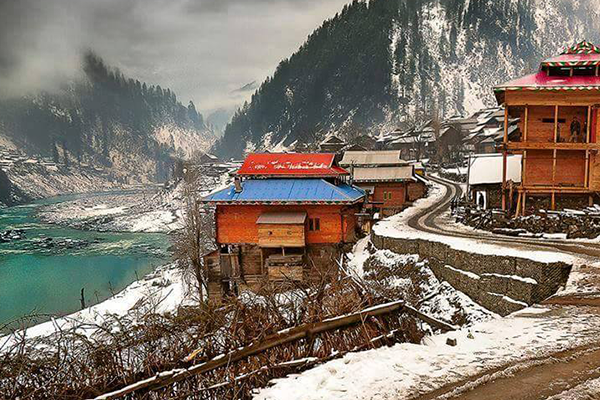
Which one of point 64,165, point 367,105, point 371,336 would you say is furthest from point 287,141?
point 371,336

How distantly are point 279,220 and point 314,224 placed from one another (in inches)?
113

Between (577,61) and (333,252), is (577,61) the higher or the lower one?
the higher one

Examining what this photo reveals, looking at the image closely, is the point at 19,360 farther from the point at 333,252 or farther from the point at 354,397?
the point at 333,252

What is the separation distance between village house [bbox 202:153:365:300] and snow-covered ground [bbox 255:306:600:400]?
18.7 metres

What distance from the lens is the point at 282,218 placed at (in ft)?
86.1

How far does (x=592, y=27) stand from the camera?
148125mm

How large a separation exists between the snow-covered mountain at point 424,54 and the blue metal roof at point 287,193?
98947 mm

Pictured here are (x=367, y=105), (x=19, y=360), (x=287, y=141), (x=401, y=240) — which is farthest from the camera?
(x=287, y=141)

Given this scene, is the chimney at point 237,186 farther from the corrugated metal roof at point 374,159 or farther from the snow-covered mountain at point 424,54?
the snow-covered mountain at point 424,54

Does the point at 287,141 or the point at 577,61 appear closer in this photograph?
the point at 577,61

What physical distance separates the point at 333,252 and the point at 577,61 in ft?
61.2

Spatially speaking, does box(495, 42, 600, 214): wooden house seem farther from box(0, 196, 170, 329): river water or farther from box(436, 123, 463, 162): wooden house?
box(436, 123, 463, 162): wooden house

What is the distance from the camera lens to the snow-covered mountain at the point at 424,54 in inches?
5153

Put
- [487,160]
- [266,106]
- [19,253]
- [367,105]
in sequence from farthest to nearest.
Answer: [266,106] → [367,105] → [19,253] → [487,160]
